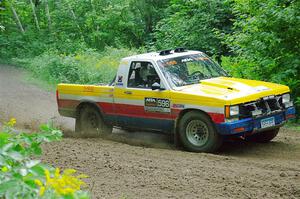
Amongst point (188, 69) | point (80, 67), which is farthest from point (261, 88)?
point (80, 67)

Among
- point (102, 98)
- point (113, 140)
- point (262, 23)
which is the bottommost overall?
point (113, 140)

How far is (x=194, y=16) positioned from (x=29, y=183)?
1972 centimetres

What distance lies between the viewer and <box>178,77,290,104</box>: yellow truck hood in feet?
32.2

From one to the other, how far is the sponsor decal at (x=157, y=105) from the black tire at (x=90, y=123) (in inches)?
52.5

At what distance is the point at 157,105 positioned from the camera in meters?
10.7

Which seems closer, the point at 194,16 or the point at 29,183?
the point at 29,183

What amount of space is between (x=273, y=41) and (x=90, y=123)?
4.68 meters

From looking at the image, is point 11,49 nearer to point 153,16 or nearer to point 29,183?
point 153,16

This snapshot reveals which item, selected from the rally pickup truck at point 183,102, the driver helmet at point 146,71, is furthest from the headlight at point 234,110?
the driver helmet at point 146,71

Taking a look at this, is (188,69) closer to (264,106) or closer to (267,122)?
(264,106)

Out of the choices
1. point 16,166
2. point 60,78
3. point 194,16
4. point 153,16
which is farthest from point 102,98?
point 153,16

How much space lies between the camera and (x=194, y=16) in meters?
22.4

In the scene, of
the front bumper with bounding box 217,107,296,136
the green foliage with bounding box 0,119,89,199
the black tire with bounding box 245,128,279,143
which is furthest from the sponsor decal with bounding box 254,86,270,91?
the green foliage with bounding box 0,119,89,199

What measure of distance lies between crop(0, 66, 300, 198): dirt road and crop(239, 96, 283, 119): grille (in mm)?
702
